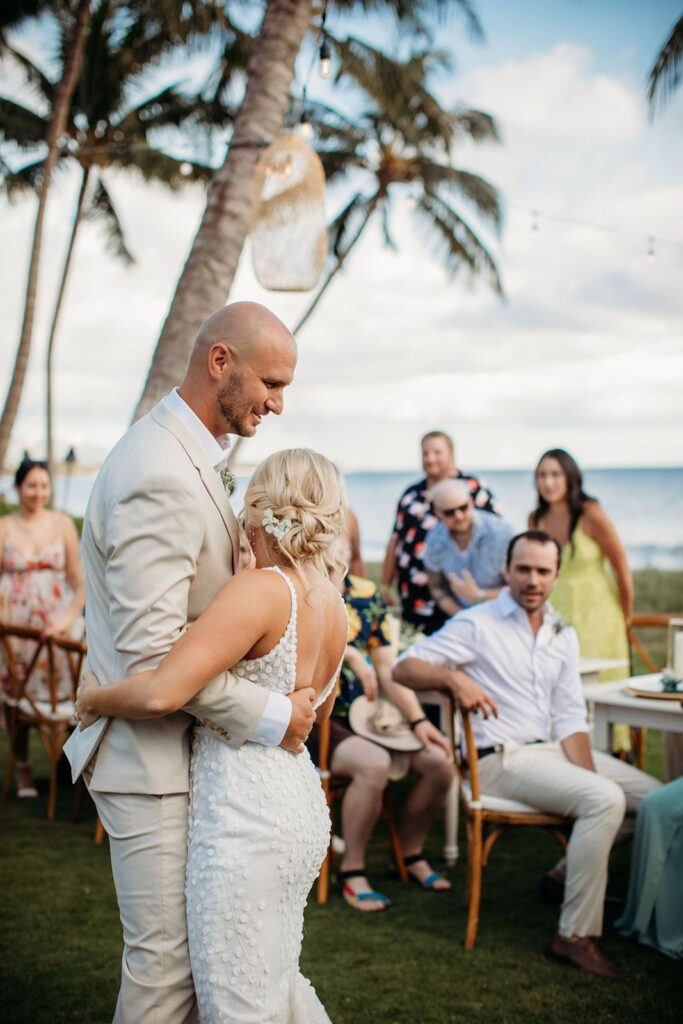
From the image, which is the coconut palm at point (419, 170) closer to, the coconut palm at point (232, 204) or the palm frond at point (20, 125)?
the palm frond at point (20, 125)

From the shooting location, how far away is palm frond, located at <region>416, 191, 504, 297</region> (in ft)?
64.7

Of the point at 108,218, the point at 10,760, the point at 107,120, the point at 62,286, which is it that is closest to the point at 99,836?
the point at 10,760

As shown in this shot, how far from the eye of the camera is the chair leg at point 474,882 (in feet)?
13.5

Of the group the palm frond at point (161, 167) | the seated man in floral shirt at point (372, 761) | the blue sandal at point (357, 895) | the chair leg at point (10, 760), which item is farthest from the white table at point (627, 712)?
the palm frond at point (161, 167)

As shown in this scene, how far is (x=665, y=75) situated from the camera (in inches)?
435

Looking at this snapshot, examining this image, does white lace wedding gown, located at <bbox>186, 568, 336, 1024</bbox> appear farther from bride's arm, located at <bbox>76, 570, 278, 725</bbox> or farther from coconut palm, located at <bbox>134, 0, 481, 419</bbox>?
coconut palm, located at <bbox>134, 0, 481, 419</bbox>

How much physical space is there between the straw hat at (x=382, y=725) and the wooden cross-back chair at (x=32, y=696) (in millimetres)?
1544

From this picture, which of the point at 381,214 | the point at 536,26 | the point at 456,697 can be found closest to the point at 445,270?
the point at 381,214

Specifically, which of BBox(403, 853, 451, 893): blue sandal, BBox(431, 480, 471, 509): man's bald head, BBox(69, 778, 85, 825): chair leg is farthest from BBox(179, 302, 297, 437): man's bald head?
BBox(69, 778, 85, 825): chair leg

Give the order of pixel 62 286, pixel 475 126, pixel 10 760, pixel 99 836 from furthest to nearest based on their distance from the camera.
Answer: pixel 475 126
pixel 62 286
pixel 10 760
pixel 99 836

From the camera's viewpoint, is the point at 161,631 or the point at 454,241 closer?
the point at 161,631

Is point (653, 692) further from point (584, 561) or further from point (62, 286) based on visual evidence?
point (62, 286)

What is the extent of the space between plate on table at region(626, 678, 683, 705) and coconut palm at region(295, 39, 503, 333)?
14.8 meters

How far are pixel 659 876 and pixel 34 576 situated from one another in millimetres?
4182
